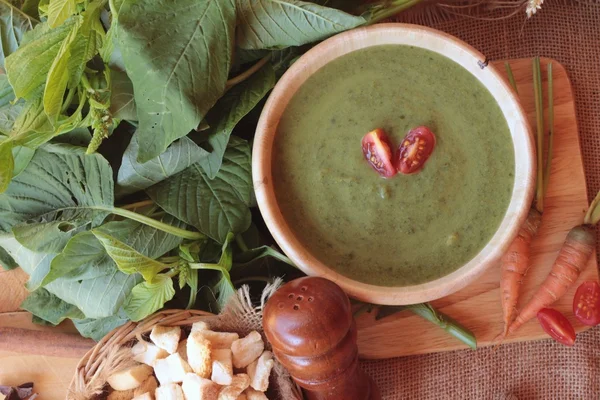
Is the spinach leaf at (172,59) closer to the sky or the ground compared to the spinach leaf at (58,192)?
closer to the sky

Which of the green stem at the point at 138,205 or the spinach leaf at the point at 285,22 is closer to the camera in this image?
the spinach leaf at the point at 285,22

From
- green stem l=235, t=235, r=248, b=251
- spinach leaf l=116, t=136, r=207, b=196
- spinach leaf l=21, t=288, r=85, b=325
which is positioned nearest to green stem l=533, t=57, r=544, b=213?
green stem l=235, t=235, r=248, b=251

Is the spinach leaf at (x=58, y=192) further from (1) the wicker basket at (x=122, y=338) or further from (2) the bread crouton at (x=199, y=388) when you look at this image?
(2) the bread crouton at (x=199, y=388)

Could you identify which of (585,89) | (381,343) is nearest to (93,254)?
(381,343)

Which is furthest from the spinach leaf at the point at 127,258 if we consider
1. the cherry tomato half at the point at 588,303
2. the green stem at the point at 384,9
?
the cherry tomato half at the point at 588,303

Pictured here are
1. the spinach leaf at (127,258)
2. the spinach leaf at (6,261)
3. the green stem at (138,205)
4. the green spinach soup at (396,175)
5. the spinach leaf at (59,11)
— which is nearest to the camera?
the spinach leaf at (59,11)

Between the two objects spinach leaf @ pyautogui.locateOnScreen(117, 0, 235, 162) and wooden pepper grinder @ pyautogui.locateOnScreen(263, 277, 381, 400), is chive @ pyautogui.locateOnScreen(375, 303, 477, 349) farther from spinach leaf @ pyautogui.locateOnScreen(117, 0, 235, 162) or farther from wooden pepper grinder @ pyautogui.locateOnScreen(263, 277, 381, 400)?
spinach leaf @ pyautogui.locateOnScreen(117, 0, 235, 162)

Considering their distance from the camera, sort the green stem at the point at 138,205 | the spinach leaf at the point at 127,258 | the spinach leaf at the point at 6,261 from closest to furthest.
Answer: the spinach leaf at the point at 127,258, the green stem at the point at 138,205, the spinach leaf at the point at 6,261
